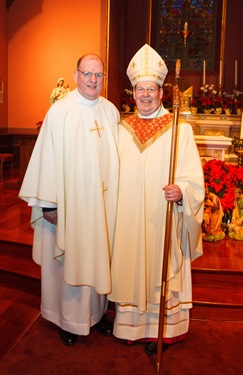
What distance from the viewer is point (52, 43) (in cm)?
835

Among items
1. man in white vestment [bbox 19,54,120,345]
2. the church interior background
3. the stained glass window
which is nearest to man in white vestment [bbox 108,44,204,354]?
man in white vestment [bbox 19,54,120,345]

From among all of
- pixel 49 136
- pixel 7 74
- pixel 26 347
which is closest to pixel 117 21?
pixel 7 74

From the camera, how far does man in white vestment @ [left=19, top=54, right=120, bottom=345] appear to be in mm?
2307

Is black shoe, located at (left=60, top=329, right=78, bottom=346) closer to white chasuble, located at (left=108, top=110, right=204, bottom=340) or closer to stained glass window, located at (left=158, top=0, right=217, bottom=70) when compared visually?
white chasuble, located at (left=108, top=110, right=204, bottom=340)

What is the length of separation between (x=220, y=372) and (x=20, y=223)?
9.01ft

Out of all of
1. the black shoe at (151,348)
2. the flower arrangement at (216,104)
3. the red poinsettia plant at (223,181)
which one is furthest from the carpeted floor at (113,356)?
the flower arrangement at (216,104)

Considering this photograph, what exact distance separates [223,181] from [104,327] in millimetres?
2011

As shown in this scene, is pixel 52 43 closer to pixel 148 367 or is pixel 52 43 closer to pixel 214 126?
pixel 214 126

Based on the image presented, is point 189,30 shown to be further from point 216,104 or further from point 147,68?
point 147,68

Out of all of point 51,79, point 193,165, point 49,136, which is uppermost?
point 51,79

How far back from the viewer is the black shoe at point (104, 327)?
103 inches

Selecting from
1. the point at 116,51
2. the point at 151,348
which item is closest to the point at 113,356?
the point at 151,348

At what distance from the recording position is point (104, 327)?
2652mm

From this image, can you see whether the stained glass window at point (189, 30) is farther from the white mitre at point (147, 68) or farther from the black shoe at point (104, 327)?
the black shoe at point (104, 327)
